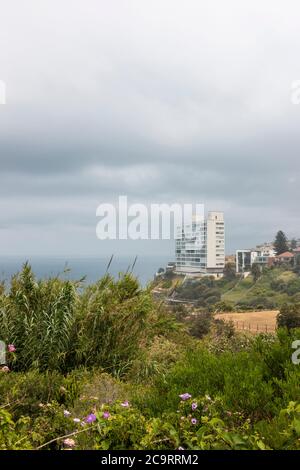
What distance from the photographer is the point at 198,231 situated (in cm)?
4297

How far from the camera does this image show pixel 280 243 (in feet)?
279

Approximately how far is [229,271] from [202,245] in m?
16.5

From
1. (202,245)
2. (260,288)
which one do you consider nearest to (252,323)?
(202,245)

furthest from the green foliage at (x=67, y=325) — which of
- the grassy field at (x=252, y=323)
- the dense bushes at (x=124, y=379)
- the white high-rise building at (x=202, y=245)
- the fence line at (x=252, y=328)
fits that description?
the white high-rise building at (x=202, y=245)

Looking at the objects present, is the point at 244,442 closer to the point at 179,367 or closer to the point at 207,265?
the point at 179,367

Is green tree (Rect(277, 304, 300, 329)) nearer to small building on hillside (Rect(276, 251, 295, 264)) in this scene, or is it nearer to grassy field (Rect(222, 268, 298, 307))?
grassy field (Rect(222, 268, 298, 307))

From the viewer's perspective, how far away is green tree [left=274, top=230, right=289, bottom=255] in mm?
84062

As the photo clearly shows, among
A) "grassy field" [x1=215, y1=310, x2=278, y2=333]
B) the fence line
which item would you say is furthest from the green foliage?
the fence line

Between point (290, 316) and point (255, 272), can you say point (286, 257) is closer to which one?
point (255, 272)

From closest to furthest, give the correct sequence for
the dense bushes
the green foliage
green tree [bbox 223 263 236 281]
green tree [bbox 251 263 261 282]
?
1. the dense bushes
2. the green foliage
3. green tree [bbox 251 263 261 282]
4. green tree [bbox 223 263 236 281]

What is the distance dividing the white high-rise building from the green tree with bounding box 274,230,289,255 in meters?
22.1

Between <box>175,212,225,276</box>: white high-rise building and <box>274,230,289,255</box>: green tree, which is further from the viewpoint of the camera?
<box>274,230,289,255</box>: green tree

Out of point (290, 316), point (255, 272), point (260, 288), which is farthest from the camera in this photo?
point (255, 272)
